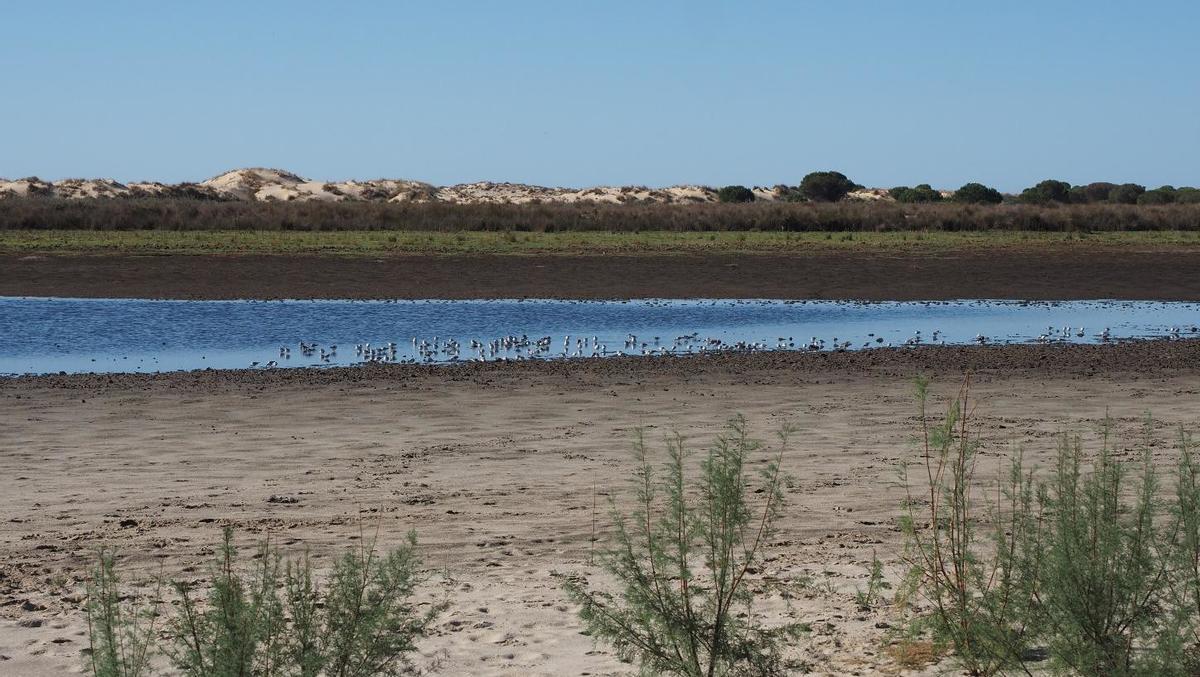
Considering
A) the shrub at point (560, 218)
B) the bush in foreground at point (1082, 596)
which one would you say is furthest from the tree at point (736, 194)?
the bush in foreground at point (1082, 596)

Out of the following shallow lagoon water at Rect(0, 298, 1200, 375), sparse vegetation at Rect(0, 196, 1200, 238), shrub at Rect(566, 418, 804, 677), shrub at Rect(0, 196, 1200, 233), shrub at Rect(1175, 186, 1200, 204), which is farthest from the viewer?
shrub at Rect(1175, 186, 1200, 204)

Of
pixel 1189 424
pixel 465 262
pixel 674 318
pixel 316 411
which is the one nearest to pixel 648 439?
pixel 316 411

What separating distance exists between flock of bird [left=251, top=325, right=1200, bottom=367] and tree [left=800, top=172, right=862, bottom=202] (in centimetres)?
8995

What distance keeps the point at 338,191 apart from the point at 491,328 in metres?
83.2

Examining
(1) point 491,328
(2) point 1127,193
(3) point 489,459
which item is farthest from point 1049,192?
(3) point 489,459

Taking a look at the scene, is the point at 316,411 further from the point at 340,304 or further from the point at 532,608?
the point at 340,304

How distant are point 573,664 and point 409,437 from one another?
7074 mm

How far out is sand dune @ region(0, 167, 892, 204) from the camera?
99312mm

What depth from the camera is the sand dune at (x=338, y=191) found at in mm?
99312

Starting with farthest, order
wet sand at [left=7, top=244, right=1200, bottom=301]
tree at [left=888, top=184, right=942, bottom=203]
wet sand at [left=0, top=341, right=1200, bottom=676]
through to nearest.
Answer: tree at [left=888, top=184, right=942, bottom=203], wet sand at [left=7, top=244, right=1200, bottom=301], wet sand at [left=0, top=341, right=1200, bottom=676]

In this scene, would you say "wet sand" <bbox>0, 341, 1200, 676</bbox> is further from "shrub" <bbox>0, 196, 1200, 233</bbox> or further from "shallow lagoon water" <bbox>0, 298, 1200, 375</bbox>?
"shrub" <bbox>0, 196, 1200, 233</bbox>

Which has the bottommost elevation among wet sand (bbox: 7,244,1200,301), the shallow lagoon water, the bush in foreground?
the shallow lagoon water

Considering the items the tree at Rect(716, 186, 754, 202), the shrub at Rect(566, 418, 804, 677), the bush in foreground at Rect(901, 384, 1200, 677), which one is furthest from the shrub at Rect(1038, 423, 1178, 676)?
the tree at Rect(716, 186, 754, 202)

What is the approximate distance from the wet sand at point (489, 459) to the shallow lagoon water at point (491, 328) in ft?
7.62
